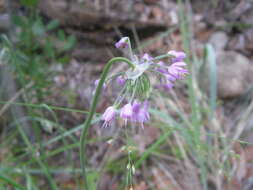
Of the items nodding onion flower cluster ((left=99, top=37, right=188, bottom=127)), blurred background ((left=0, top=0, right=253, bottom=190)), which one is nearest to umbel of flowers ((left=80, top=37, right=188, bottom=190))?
nodding onion flower cluster ((left=99, top=37, right=188, bottom=127))

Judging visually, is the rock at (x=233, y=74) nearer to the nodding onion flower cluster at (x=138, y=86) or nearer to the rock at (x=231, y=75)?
the rock at (x=231, y=75)

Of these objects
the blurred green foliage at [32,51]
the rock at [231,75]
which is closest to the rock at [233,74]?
the rock at [231,75]

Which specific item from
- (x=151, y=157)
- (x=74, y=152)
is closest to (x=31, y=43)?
(x=74, y=152)

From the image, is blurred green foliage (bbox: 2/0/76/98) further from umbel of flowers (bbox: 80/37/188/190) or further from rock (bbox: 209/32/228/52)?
rock (bbox: 209/32/228/52)

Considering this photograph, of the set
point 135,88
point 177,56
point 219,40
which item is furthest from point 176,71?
point 219,40

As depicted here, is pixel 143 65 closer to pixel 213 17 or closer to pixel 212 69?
pixel 212 69
